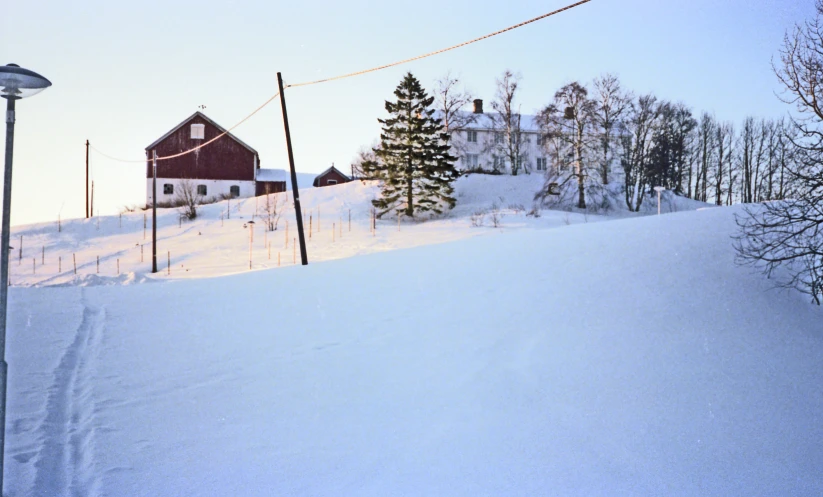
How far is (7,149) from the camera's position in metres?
5.32

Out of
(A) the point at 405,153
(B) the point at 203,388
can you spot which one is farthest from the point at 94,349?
(A) the point at 405,153

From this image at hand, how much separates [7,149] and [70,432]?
3.38 metres

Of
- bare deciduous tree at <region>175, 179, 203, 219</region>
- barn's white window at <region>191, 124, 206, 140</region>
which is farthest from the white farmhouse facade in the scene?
bare deciduous tree at <region>175, 179, 203, 219</region>

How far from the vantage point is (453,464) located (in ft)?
20.5

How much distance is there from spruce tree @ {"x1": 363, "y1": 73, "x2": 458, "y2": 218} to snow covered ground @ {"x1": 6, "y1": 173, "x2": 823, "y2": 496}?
25142 millimetres

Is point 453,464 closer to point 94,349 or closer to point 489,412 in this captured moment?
point 489,412

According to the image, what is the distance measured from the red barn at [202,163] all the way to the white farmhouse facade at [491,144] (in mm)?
18944

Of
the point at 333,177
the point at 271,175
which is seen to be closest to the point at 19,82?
the point at 271,175

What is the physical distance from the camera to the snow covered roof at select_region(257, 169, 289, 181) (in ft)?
178

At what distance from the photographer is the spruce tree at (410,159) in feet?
131

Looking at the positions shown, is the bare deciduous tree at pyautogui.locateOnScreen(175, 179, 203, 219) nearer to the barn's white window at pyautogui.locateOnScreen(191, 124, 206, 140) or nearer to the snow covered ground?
the barn's white window at pyautogui.locateOnScreen(191, 124, 206, 140)

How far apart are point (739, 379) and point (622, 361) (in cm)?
151

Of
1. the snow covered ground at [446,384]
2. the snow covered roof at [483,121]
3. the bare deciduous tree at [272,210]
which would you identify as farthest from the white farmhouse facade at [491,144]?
the snow covered ground at [446,384]

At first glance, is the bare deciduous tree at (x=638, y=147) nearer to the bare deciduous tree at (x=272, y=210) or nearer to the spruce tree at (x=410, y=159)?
the spruce tree at (x=410, y=159)
